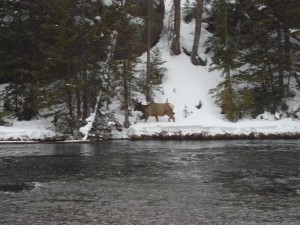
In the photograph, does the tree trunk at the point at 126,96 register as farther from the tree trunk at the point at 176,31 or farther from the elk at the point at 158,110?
the tree trunk at the point at 176,31

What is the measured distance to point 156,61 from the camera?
116ft

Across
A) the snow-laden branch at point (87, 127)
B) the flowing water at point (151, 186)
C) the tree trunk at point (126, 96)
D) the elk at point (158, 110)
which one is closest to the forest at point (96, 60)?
the tree trunk at point (126, 96)

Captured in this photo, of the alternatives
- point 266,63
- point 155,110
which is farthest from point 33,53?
point 266,63

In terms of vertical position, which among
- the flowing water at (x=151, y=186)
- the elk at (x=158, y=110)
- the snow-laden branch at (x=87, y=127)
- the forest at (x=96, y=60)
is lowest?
the flowing water at (x=151, y=186)

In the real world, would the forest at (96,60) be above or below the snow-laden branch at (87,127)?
above

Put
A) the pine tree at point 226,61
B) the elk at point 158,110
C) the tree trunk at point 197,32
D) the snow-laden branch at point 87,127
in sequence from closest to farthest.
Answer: the snow-laden branch at point 87,127 → the elk at point 158,110 → the pine tree at point 226,61 → the tree trunk at point 197,32

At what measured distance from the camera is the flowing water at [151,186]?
9.63 m

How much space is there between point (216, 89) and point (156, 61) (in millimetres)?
5231

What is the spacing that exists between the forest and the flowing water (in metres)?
7.51

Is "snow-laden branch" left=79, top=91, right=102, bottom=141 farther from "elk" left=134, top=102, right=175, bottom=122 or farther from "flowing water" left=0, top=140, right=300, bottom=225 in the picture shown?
"flowing water" left=0, top=140, right=300, bottom=225

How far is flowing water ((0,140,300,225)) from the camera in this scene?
9.63 m

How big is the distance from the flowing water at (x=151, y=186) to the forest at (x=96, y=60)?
7.51 m

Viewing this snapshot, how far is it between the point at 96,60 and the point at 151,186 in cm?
1753

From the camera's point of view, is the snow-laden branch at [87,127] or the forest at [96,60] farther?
the forest at [96,60]
